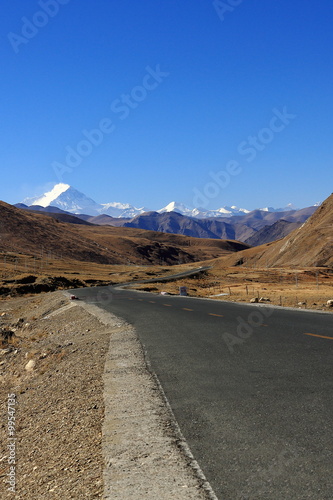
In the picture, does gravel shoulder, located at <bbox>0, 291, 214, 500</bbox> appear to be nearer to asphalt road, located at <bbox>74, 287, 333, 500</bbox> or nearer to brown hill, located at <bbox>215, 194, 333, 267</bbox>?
asphalt road, located at <bbox>74, 287, 333, 500</bbox>

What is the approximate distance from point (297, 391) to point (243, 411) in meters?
1.31

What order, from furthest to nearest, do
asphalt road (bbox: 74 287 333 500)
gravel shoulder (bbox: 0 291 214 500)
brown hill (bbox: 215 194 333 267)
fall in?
brown hill (bbox: 215 194 333 267) → gravel shoulder (bbox: 0 291 214 500) → asphalt road (bbox: 74 287 333 500)

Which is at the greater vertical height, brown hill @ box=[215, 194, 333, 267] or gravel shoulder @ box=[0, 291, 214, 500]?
brown hill @ box=[215, 194, 333, 267]

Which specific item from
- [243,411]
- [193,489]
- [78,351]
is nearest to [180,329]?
[78,351]

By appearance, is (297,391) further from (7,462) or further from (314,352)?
(7,462)

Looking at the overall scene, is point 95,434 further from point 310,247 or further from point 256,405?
point 310,247

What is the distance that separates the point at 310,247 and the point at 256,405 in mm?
109635

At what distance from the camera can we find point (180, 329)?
16.6 metres

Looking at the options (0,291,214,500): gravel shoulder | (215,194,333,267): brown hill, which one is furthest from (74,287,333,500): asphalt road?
(215,194,333,267): brown hill

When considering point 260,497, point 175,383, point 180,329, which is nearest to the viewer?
point 260,497

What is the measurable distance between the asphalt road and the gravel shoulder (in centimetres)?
33

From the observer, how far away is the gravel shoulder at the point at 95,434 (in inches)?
187

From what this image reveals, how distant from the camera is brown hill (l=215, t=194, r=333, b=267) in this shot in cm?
10444

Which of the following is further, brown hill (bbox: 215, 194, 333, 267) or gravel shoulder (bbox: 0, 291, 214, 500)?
brown hill (bbox: 215, 194, 333, 267)
